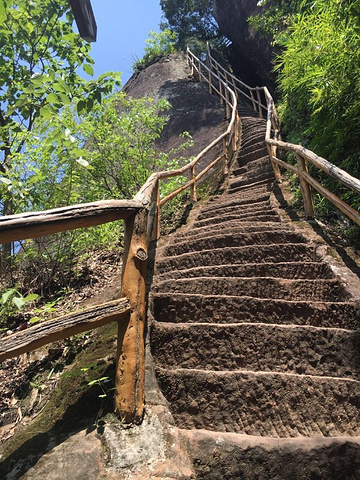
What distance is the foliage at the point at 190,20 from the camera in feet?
55.4

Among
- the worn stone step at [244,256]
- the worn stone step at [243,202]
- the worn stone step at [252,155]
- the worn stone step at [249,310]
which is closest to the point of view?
the worn stone step at [249,310]

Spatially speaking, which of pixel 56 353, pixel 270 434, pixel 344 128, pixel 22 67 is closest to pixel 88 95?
pixel 22 67

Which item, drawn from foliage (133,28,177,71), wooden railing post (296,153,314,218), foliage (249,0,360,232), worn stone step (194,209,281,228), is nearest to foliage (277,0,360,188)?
foliage (249,0,360,232)

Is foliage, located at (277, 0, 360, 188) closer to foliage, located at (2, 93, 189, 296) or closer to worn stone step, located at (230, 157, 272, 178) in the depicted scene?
worn stone step, located at (230, 157, 272, 178)

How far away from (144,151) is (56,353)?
4327mm

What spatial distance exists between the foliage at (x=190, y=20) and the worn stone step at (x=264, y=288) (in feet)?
56.3

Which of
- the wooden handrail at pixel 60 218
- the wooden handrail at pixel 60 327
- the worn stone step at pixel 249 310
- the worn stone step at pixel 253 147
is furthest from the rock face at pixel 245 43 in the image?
the wooden handrail at pixel 60 327

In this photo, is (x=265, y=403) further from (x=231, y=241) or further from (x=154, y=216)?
(x=154, y=216)

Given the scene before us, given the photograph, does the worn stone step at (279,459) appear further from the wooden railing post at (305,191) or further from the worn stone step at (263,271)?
the wooden railing post at (305,191)

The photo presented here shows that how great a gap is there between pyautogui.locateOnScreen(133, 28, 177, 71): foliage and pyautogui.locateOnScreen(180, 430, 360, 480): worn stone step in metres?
18.5

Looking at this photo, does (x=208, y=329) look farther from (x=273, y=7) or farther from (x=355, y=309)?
(x=273, y=7)

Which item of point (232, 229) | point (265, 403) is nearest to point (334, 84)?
point (232, 229)

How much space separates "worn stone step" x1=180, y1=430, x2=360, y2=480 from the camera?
59.1 inches

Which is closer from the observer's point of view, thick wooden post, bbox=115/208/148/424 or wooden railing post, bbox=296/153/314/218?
thick wooden post, bbox=115/208/148/424
